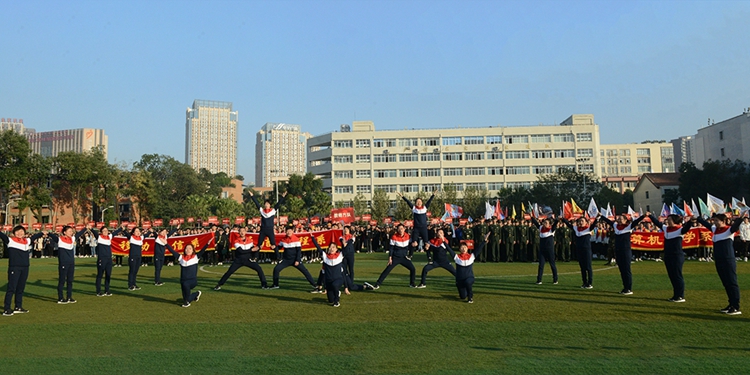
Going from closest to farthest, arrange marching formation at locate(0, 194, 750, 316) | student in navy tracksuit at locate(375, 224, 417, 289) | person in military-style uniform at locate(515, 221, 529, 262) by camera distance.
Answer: marching formation at locate(0, 194, 750, 316)
student in navy tracksuit at locate(375, 224, 417, 289)
person in military-style uniform at locate(515, 221, 529, 262)

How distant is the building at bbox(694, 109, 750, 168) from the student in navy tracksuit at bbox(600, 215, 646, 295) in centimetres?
7009

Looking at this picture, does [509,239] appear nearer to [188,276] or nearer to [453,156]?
[188,276]

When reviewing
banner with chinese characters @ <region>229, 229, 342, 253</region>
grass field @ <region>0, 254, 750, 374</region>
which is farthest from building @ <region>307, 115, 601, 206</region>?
grass field @ <region>0, 254, 750, 374</region>

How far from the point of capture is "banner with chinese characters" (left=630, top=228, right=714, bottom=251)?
2575 cm

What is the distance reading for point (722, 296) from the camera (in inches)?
543

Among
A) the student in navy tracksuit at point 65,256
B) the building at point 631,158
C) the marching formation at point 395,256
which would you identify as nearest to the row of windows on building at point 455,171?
the building at point 631,158

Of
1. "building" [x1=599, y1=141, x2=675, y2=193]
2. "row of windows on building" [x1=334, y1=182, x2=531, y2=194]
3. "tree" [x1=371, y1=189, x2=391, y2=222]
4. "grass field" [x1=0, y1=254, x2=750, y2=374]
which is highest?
"building" [x1=599, y1=141, x2=675, y2=193]

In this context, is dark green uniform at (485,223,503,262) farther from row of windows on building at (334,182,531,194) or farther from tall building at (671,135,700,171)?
tall building at (671,135,700,171)

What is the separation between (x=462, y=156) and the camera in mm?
103312

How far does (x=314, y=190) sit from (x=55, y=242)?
74780 mm

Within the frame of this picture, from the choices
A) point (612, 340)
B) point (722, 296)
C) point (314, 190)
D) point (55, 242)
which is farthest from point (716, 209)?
point (314, 190)

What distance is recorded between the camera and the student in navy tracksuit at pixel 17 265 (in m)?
13.2

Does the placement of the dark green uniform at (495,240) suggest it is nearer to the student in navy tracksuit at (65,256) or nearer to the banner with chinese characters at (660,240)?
the banner with chinese characters at (660,240)

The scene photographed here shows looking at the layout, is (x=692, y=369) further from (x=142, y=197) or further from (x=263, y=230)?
(x=142, y=197)
